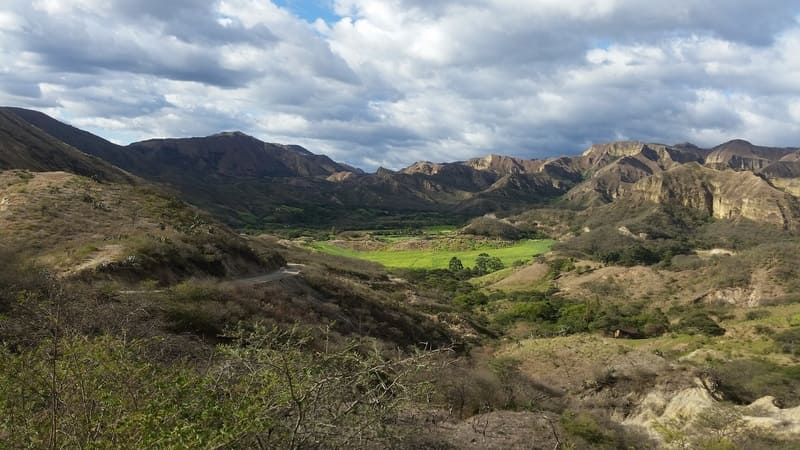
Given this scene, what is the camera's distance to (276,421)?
757cm

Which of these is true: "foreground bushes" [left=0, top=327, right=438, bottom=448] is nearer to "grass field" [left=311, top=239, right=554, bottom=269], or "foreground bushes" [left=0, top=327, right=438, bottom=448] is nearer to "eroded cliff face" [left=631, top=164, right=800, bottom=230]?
"grass field" [left=311, top=239, right=554, bottom=269]

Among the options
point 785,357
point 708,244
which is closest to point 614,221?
point 708,244

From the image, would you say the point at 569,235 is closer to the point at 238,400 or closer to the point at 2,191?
the point at 2,191

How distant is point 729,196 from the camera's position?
179 meters

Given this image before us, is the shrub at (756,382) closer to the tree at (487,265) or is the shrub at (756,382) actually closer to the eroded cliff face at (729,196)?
the tree at (487,265)

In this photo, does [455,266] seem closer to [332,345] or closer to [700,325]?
[700,325]

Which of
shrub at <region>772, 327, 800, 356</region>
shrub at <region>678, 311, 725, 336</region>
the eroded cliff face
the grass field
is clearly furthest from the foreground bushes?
the eroded cliff face

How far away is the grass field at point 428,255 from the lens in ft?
443

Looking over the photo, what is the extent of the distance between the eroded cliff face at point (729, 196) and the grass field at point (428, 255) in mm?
61499

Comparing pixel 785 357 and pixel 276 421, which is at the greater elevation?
pixel 276 421

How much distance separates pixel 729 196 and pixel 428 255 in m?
117

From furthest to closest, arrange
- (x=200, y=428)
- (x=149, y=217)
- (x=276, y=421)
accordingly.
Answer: (x=149, y=217) → (x=276, y=421) → (x=200, y=428)

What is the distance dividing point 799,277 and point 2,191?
10583cm

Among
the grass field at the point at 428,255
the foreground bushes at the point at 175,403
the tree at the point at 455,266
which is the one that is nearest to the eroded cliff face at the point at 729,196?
the grass field at the point at 428,255
